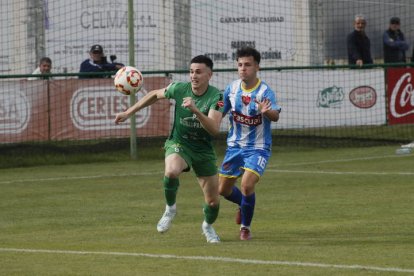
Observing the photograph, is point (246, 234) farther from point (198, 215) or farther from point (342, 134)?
point (342, 134)

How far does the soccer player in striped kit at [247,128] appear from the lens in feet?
39.7

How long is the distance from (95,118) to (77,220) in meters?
8.31

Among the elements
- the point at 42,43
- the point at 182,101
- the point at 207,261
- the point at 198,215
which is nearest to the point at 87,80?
the point at 42,43

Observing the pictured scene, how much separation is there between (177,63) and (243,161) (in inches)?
566

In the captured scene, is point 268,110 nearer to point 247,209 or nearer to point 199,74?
point 199,74

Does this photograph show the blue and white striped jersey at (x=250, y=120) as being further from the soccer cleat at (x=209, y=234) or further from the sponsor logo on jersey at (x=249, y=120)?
the soccer cleat at (x=209, y=234)

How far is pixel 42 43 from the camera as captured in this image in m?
26.1

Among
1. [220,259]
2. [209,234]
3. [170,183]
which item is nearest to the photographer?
[220,259]

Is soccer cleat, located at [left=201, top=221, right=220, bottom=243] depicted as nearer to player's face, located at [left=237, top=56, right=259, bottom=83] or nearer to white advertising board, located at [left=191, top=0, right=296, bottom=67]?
player's face, located at [left=237, top=56, right=259, bottom=83]

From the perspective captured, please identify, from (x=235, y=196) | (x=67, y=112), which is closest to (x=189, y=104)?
(x=235, y=196)

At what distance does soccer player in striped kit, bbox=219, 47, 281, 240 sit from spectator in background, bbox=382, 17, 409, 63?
14.0 m

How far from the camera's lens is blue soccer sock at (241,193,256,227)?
471 inches

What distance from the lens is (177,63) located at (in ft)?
87.4

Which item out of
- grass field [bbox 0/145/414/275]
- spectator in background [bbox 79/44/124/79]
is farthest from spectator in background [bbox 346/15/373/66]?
spectator in background [bbox 79/44/124/79]
